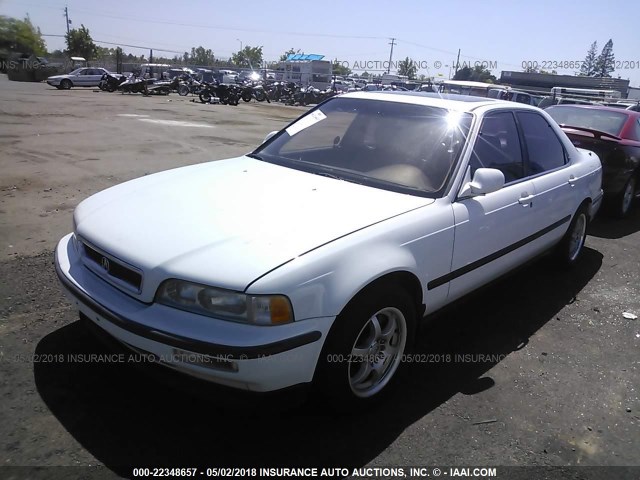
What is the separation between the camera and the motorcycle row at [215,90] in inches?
1070

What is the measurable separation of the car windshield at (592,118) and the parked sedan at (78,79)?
1283 inches

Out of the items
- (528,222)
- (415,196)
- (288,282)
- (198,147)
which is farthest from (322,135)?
(198,147)

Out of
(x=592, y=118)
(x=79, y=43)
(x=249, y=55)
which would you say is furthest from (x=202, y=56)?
(x=592, y=118)

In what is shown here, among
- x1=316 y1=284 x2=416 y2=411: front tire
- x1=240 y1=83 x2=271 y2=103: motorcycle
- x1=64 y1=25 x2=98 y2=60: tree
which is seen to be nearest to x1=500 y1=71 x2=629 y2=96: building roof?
x1=240 y1=83 x2=271 y2=103: motorcycle

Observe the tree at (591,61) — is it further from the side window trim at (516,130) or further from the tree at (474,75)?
the side window trim at (516,130)

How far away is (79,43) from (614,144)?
8503cm

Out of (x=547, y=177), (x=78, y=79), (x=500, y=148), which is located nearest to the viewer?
(x=500, y=148)

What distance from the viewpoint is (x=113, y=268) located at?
2422 mm

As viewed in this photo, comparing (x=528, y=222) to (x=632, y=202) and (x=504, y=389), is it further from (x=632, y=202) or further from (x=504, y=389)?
(x=632, y=202)

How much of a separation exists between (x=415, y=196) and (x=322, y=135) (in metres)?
1.21

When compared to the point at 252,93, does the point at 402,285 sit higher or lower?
lower

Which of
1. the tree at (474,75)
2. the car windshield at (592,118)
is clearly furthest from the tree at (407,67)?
the car windshield at (592,118)

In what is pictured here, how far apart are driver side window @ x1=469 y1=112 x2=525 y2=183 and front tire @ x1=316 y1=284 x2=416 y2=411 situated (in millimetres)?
1124

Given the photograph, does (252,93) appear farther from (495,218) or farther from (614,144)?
(495,218)
